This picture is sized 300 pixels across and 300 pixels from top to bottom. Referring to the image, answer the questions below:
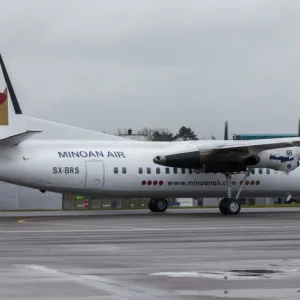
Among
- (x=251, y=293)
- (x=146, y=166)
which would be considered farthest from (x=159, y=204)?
(x=251, y=293)

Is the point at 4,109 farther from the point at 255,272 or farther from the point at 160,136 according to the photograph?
the point at 160,136

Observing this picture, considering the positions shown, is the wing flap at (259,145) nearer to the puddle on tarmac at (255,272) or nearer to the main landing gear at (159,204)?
the main landing gear at (159,204)

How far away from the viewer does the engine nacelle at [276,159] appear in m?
37.3

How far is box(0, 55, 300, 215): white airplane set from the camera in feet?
113

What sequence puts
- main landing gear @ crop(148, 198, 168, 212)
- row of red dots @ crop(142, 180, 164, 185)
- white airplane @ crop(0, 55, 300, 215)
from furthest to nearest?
main landing gear @ crop(148, 198, 168, 212) → row of red dots @ crop(142, 180, 164, 185) → white airplane @ crop(0, 55, 300, 215)

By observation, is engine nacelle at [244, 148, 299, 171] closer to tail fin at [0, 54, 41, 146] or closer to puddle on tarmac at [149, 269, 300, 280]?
tail fin at [0, 54, 41, 146]

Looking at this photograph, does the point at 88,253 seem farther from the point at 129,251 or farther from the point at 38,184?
the point at 38,184

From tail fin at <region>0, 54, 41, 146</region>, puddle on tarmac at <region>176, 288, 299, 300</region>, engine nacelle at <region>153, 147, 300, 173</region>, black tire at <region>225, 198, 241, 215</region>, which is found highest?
tail fin at <region>0, 54, 41, 146</region>

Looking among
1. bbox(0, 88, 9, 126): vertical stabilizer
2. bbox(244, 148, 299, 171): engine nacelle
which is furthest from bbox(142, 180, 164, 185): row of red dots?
bbox(0, 88, 9, 126): vertical stabilizer

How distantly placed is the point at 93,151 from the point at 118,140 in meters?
2.32

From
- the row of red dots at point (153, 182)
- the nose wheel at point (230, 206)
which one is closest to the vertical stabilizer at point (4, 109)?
the row of red dots at point (153, 182)

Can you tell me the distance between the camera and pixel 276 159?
124 feet

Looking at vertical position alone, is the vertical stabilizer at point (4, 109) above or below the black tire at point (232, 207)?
above

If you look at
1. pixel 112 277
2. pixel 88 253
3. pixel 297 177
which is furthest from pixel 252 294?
pixel 297 177
